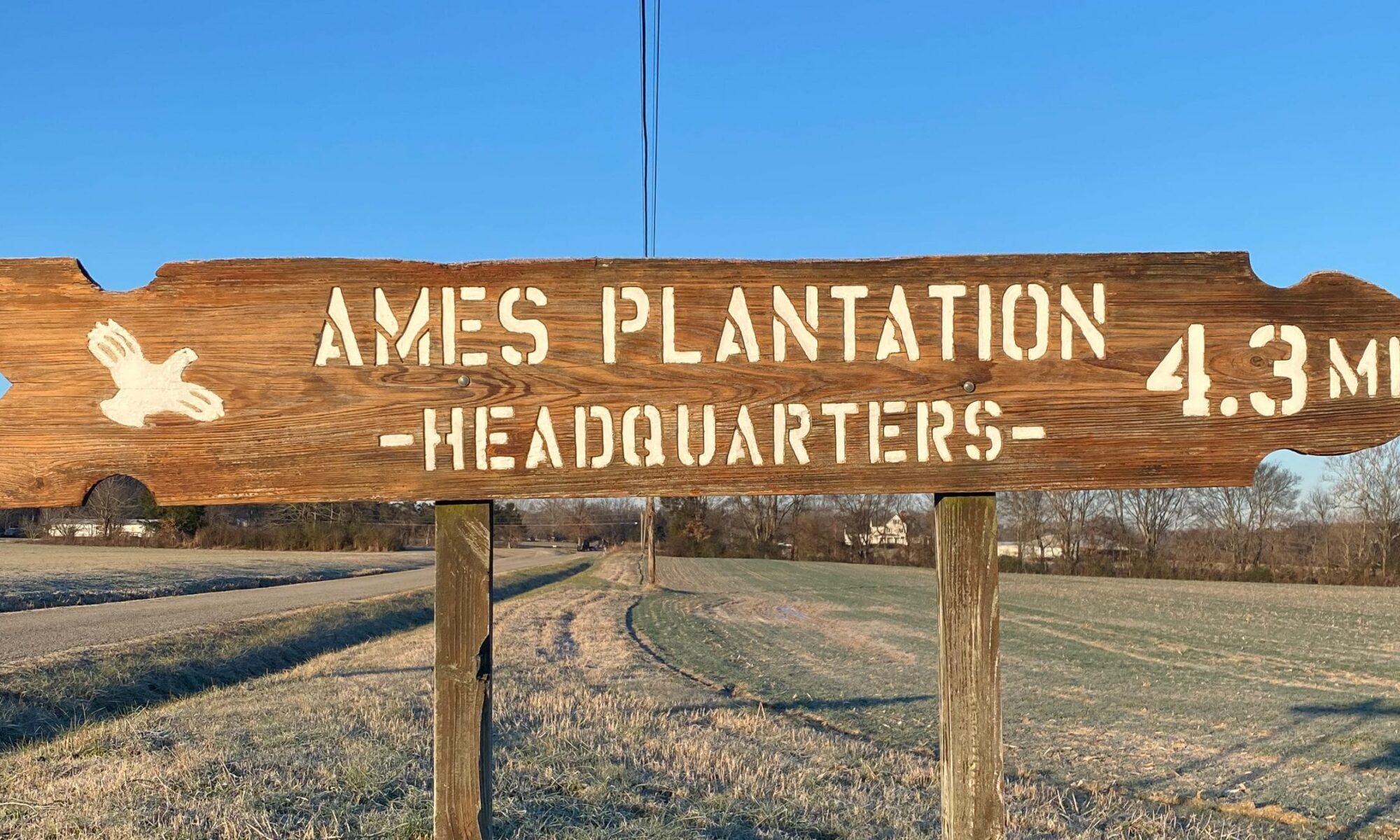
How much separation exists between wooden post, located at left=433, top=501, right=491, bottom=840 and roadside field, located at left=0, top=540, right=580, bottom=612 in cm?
2738

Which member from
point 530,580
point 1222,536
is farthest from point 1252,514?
point 530,580

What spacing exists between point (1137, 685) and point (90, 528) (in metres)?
92.0

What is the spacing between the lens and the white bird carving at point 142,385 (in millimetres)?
2635

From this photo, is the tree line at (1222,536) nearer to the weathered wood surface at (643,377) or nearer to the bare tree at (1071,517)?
the bare tree at (1071,517)

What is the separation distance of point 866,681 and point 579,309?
16267mm

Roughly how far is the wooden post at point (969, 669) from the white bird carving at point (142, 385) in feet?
7.39

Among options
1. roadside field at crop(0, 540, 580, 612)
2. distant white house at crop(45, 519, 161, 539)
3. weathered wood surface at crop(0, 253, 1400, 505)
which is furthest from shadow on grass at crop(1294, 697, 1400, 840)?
distant white house at crop(45, 519, 161, 539)

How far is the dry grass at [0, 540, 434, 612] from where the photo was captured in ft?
93.1

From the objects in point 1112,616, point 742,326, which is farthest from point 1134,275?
point 1112,616

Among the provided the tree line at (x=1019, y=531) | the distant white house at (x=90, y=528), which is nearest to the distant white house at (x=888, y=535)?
the tree line at (x=1019, y=531)

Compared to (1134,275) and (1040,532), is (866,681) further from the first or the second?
(1040,532)

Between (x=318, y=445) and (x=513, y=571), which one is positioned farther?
(x=513, y=571)

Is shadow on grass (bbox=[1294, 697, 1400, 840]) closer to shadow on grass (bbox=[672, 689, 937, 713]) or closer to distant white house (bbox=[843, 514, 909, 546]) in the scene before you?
shadow on grass (bbox=[672, 689, 937, 713])

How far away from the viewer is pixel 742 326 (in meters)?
2.66
